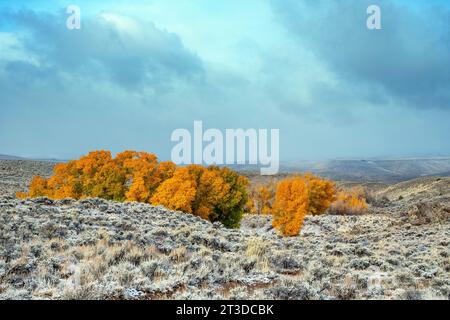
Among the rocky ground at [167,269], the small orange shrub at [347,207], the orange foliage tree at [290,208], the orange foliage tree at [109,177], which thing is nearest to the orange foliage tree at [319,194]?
the small orange shrub at [347,207]

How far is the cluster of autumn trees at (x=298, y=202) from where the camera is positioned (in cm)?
4116

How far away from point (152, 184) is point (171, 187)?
597 cm

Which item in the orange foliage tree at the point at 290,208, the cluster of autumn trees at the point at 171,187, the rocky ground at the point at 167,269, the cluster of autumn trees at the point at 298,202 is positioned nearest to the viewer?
the rocky ground at the point at 167,269

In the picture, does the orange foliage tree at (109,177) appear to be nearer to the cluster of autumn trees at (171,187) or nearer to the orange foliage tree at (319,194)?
the cluster of autumn trees at (171,187)

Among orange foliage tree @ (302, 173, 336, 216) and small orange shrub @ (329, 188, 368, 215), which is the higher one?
orange foliage tree @ (302, 173, 336, 216)

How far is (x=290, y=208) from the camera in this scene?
41.2 m

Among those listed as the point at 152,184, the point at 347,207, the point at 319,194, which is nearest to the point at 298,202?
the point at 152,184

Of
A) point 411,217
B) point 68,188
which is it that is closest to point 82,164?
point 68,188

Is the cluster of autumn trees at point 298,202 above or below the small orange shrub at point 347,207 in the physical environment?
above

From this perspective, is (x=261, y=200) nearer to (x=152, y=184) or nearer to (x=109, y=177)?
(x=152, y=184)

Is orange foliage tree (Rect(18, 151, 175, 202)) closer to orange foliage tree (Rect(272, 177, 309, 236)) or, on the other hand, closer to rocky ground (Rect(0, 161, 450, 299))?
orange foliage tree (Rect(272, 177, 309, 236))

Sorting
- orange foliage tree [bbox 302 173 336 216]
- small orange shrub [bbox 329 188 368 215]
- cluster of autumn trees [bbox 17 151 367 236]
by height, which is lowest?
small orange shrub [bbox 329 188 368 215]

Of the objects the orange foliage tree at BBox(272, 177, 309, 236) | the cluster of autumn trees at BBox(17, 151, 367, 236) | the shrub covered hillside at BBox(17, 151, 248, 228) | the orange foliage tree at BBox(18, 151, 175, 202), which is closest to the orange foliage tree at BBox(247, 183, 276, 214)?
the cluster of autumn trees at BBox(17, 151, 367, 236)

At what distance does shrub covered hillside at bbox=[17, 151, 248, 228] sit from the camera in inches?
1684
